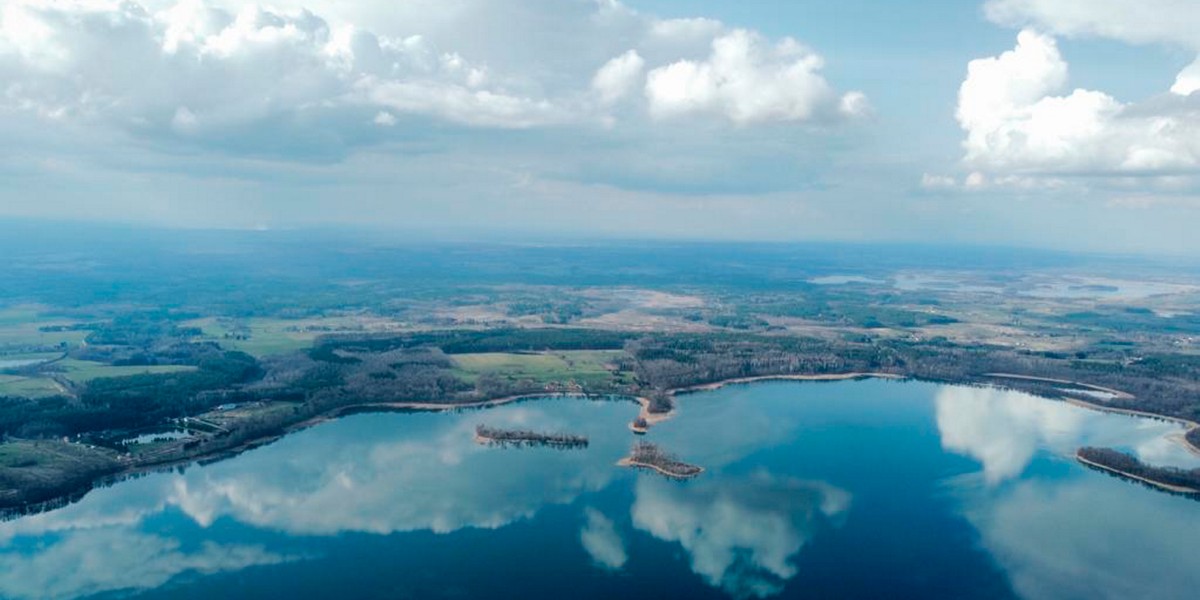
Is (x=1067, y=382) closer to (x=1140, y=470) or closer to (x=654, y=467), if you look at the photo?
(x=1140, y=470)

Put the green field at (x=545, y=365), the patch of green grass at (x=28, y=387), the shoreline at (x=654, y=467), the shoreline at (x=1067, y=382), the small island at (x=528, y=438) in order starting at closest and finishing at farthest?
the shoreline at (x=654, y=467) < the small island at (x=528, y=438) < the patch of green grass at (x=28, y=387) < the shoreline at (x=1067, y=382) < the green field at (x=545, y=365)

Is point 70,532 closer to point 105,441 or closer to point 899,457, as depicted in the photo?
point 105,441

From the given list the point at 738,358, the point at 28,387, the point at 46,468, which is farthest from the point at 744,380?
the point at 28,387

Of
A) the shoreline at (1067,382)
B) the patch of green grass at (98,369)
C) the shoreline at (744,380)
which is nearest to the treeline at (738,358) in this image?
the shoreline at (744,380)

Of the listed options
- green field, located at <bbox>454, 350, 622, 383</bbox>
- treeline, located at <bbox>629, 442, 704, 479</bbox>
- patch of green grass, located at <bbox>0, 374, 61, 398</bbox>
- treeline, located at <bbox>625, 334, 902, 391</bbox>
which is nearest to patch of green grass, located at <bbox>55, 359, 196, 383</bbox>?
patch of green grass, located at <bbox>0, 374, 61, 398</bbox>

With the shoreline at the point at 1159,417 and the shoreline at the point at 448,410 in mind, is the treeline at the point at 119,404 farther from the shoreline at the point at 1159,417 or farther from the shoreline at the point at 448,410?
the shoreline at the point at 1159,417
